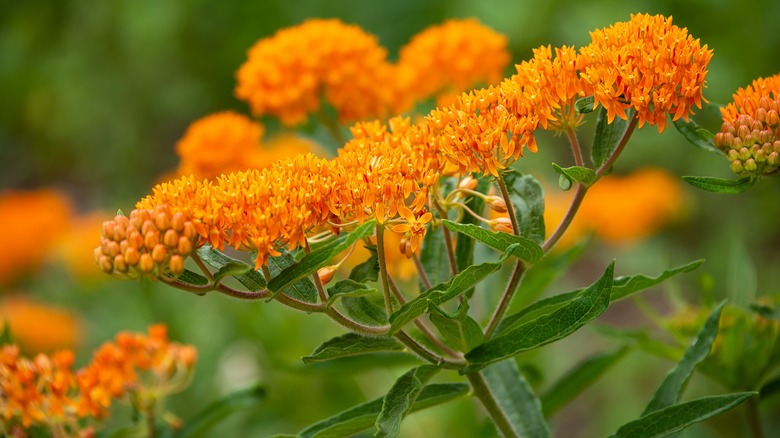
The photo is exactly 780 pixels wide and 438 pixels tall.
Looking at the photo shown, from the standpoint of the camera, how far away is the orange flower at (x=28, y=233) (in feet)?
17.4

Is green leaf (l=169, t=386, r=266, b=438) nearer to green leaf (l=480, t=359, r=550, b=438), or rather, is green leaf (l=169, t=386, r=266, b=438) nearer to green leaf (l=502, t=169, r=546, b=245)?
green leaf (l=480, t=359, r=550, b=438)

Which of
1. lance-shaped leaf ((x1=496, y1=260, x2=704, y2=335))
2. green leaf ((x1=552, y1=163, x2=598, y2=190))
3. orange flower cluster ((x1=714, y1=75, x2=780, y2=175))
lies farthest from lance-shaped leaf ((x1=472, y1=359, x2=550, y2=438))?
orange flower cluster ((x1=714, y1=75, x2=780, y2=175))

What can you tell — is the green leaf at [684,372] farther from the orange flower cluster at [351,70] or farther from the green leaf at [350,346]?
the orange flower cluster at [351,70]

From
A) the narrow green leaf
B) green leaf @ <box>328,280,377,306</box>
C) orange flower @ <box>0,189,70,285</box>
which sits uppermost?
orange flower @ <box>0,189,70,285</box>

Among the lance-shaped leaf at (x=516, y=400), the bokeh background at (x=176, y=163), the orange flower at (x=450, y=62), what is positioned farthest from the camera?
the bokeh background at (x=176, y=163)

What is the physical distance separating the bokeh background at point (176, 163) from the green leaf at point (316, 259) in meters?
0.88

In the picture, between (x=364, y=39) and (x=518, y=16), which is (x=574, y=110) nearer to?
(x=364, y=39)

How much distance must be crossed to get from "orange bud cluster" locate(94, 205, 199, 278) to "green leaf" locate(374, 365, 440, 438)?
0.44m

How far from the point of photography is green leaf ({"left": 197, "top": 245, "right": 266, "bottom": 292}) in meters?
1.60

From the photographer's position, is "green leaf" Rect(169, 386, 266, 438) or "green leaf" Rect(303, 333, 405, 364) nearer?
"green leaf" Rect(303, 333, 405, 364)

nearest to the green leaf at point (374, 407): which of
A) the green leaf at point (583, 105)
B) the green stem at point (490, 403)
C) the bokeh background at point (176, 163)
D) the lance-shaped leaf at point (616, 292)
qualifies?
the green stem at point (490, 403)

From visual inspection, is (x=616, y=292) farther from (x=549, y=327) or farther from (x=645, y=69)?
(x=645, y=69)

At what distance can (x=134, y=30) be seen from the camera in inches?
267

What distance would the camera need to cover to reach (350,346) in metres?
1.65
